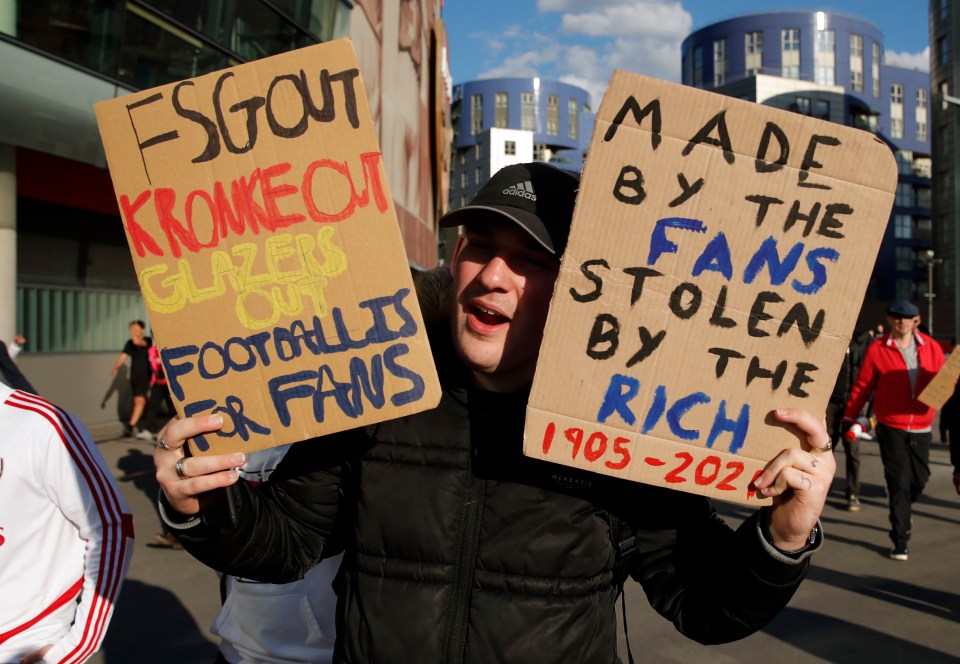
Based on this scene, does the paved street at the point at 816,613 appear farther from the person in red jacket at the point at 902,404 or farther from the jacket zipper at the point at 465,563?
the jacket zipper at the point at 465,563

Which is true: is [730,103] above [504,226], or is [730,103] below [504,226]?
above

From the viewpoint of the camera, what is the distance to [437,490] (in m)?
1.87

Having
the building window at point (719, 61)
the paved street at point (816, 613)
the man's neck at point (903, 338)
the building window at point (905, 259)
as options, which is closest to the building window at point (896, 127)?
the building window at point (905, 259)

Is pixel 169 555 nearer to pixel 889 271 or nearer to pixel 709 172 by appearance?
pixel 709 172

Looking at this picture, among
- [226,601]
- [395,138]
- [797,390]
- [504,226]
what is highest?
[395,138]

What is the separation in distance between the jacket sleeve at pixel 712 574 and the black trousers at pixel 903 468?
5.49 metres

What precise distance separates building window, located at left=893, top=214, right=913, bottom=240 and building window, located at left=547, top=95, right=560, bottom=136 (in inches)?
1581

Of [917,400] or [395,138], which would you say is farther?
[395,138]

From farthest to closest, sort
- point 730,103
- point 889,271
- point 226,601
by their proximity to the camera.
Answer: point 889,271
point 226,601
point 730,103

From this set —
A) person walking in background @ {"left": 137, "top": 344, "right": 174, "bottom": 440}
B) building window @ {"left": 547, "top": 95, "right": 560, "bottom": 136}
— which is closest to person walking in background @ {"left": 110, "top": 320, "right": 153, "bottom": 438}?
person walking in background @ {"left": 137, "top": 344, "right": 174, "bottom": 440}

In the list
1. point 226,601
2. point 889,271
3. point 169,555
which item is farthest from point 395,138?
point 889,271

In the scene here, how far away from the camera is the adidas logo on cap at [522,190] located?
6.29 feet

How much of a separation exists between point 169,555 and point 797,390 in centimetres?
592

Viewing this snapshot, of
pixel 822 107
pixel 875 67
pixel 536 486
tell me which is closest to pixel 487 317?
pixel 536 486
